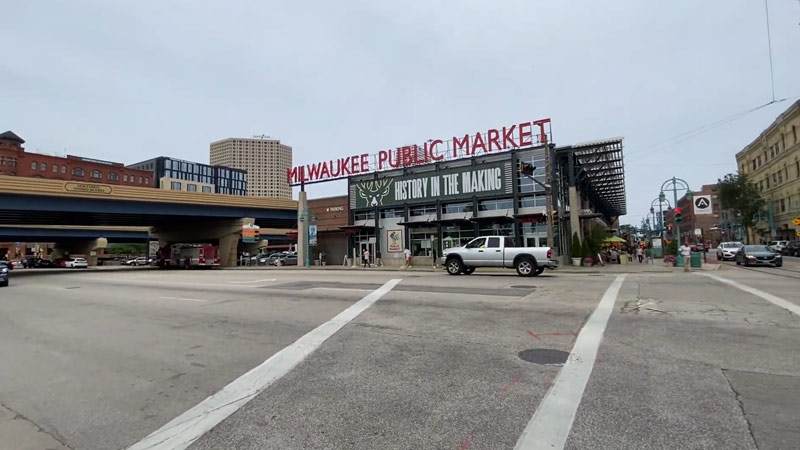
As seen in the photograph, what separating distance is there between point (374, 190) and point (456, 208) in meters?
8.61

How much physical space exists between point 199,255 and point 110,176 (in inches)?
2917

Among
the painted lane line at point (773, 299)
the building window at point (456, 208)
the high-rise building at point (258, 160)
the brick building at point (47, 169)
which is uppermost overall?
the high-rise building at point (258, 160)

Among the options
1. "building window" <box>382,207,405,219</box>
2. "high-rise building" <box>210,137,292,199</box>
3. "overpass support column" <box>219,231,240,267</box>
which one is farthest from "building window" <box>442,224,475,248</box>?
"high-rise building" <box>210,137,292,199</box>

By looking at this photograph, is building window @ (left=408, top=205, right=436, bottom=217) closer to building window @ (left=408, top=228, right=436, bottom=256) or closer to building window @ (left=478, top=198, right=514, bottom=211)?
building window @ (left=408, top=228, right=436, bottom=256)

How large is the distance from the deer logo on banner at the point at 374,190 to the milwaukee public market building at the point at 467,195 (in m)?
0.10

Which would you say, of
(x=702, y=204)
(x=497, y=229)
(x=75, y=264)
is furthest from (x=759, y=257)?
(x=75, y=264)

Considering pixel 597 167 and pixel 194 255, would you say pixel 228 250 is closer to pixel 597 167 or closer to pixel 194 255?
pixel 194 255

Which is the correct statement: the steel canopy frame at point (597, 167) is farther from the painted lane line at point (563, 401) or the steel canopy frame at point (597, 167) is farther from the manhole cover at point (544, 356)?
the manhole cover at point (544, 356)

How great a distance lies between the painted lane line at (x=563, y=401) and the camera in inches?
138

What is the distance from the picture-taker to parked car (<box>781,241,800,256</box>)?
39.6 metres

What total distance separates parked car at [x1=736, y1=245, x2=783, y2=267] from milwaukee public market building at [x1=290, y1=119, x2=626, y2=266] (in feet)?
30.9

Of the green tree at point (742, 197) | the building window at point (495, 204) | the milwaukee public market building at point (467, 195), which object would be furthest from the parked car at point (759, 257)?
the green tree at point (742, 197)

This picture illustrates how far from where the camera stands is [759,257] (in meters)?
25.7

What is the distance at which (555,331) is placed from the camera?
7.30 meters
